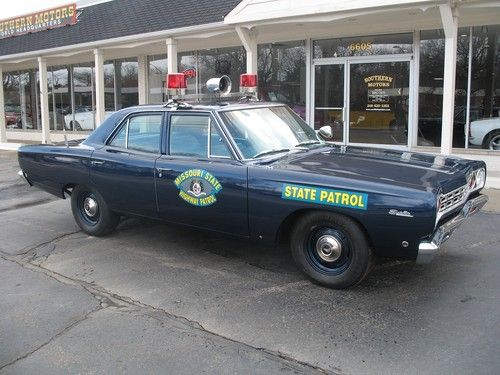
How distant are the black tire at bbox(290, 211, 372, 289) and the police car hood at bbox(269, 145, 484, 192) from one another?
0.38 meters

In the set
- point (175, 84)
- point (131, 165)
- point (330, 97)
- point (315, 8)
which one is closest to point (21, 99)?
point (330, 97)

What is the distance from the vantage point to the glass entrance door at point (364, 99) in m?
11.6

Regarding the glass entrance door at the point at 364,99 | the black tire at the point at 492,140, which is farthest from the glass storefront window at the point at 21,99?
the black tire at the point at 492,140

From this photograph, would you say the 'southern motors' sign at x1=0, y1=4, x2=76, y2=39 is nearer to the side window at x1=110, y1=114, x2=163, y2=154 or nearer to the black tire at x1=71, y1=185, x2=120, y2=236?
the black tire at x1=71, y1=185, x2=120, y2=236

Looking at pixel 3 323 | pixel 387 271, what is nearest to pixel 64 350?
pixel 3 323

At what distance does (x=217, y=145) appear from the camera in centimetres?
514

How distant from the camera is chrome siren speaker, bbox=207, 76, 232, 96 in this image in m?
6.02

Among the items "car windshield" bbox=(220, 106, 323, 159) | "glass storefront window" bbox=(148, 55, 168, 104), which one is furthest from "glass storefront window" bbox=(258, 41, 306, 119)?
"car windshield" bbox=(220, 106, 323, 159)

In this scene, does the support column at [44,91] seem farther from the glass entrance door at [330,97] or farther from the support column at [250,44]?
the glass entrance door at [330,97]

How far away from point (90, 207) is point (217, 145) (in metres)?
2.20

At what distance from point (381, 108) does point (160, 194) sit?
7.76 meters

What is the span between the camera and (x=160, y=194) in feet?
17.8

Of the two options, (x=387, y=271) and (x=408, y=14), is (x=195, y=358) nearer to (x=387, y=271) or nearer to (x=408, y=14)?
(x=387, y=271)

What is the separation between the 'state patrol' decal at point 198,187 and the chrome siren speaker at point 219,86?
4.37ft
